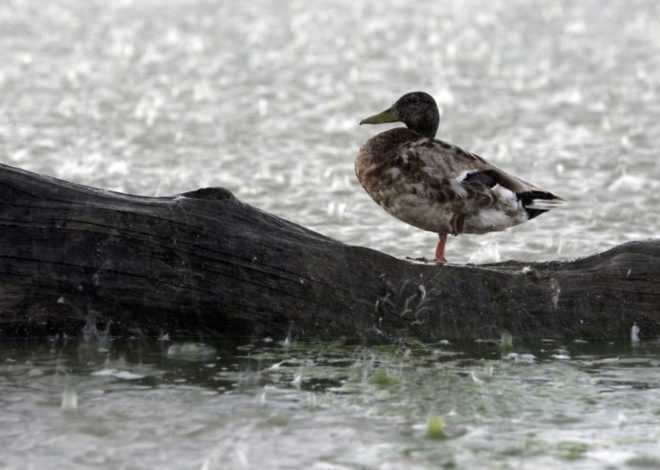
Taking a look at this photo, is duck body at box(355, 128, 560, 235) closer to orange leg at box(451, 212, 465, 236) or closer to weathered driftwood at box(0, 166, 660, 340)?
orange leg at box(451, 212, 465, 236)

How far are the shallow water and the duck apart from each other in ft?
3.22

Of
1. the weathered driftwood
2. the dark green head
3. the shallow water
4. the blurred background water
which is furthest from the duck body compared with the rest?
the blurred background water

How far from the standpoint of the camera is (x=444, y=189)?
902 cm

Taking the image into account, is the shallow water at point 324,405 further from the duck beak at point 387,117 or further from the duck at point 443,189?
the duck beak at point 387,117

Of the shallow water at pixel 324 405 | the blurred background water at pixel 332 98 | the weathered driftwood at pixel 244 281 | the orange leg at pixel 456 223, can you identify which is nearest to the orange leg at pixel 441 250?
the orange leg at pixel 456 223

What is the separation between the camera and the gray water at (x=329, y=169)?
6.82 meters

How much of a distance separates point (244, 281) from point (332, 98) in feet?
38.8

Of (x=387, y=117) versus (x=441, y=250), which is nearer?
(x=441, y=250)

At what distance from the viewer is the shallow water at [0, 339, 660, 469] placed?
6.52 metres

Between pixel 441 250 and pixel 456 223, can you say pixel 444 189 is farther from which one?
pixel 441 250

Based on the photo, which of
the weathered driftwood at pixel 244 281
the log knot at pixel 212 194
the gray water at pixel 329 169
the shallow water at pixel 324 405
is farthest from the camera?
the log knot at pixel 212 194

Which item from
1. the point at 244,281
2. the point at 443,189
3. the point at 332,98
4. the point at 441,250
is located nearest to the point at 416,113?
the point at 443,189

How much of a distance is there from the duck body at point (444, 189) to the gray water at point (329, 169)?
0.99 meters

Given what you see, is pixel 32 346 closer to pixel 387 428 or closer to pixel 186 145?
pixel 387 428
